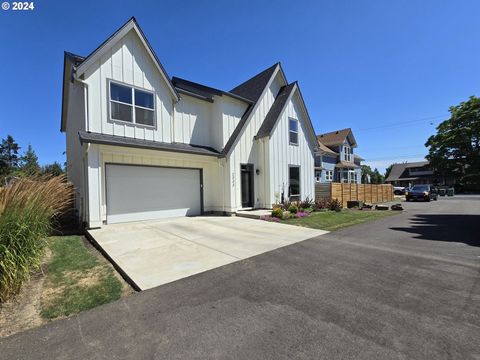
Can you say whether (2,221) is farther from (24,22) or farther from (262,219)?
(24,22)

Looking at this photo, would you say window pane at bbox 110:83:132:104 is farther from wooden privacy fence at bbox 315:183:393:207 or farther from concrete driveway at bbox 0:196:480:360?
wooden privacy fence at bbox 315:183:393:207

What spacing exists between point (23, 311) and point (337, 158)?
110 ft

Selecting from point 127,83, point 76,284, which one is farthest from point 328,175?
point 76,284

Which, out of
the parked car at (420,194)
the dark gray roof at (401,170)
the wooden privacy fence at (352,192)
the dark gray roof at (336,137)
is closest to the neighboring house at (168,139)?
the wooden privacy fence at (352,192)

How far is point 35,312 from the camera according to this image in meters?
3.33

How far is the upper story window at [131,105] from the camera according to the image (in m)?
9.89

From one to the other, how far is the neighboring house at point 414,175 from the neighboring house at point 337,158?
33475 millimetres

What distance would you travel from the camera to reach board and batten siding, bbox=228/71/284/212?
1237 cm

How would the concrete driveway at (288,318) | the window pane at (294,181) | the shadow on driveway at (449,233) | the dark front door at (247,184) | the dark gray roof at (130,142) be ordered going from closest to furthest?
the concrete driveway at (288,318) < the shadow on driveway at (449,233) < the dark gray roof at (130,142) < the dark front door at (247,184) < the window pane at (294,181)

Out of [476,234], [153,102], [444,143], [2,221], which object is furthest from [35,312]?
[444,143]

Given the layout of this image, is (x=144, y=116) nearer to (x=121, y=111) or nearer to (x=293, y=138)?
(x=121, y=111)

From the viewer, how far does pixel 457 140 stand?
4525 centimetres

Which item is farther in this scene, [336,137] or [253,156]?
[336,137]

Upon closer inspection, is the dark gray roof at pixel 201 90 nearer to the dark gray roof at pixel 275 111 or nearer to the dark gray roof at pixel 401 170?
the dark gray roof at pixel 275 111
